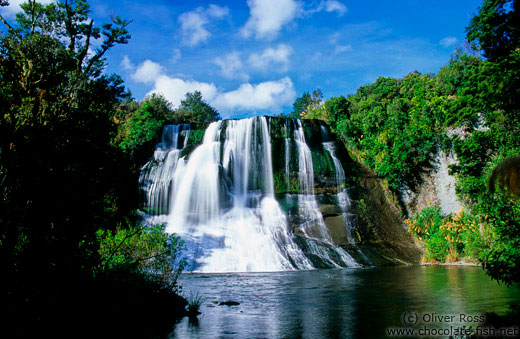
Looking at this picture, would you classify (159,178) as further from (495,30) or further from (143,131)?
(495,30)

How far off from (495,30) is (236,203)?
57.8ft

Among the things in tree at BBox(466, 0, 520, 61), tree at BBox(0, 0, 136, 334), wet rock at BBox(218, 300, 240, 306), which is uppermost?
tree at BBox(466, 0, 520, 61)

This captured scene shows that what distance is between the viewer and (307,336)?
248 inches

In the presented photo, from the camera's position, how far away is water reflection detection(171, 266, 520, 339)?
6.79 meters

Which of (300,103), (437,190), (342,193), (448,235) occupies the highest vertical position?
(300,103)

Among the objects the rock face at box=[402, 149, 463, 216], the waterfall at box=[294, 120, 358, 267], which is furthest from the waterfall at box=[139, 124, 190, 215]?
the rock face at box=[402, 149, 463, 216]

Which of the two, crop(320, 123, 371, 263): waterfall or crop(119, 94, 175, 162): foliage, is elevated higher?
crop(119, 94, 175, 162): foliage

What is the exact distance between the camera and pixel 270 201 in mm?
25922

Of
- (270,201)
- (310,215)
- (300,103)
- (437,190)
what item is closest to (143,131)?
(270,201)

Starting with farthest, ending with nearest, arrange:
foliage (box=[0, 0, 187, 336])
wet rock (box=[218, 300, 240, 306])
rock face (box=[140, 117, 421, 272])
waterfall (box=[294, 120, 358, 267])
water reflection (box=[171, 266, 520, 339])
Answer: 1. rock face (box=[140, 117, 421, 272])
2. waterfall (box=[294, 120, 358, 267])
3. wet rock (box=[218, 300, 240, 306])
4. water reflection (box=[171, 266, 520, 339])
5. foliage (box=[0, 0, 187, 336])

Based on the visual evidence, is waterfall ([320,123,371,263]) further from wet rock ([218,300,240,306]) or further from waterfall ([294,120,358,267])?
wet rock ([218,300,240,306])

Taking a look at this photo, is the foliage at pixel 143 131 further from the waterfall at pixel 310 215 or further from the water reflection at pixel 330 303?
the water reflection at pixel 330 303

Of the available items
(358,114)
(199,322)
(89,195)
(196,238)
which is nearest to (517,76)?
(199,322)

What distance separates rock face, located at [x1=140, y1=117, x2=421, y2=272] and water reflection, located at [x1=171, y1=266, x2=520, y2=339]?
6.33m
